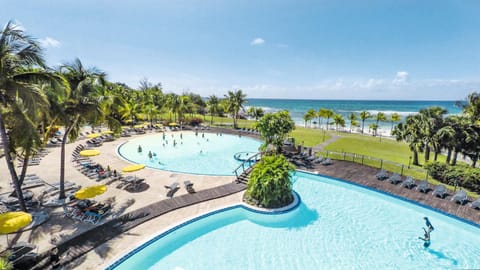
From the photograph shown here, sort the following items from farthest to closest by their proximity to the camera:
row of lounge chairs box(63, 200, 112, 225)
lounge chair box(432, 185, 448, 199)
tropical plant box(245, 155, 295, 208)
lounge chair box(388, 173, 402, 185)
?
lounge chair box(388, 173, 402, 185) → lounge chair box(432, 185, 448, 199) → tropical plant box(245, 155, 295, 208) → row of lounge chairs box(63, 200, 112, 225)

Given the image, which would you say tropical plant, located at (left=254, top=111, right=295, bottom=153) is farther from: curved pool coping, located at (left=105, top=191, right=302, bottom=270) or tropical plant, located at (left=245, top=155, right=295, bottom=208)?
tropical plant, located at (left=245, top=155, right=295, bottom=208)

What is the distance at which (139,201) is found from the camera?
1252 cm

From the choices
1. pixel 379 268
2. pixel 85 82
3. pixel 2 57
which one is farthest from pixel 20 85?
pixel 379 268

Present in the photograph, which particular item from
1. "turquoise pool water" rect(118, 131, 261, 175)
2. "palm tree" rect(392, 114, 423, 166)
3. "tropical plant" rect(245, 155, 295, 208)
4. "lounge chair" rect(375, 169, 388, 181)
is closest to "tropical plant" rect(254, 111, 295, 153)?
"turquoise pool water" rect(118, 131, 261, 175)

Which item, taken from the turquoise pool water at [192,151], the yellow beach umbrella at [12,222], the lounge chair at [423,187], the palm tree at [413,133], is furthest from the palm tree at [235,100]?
the yellow beach umbrella at [12,222]

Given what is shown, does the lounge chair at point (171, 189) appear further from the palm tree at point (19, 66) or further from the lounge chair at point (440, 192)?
the lounge chair at point (440, 192)

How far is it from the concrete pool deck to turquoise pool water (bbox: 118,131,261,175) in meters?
2.36

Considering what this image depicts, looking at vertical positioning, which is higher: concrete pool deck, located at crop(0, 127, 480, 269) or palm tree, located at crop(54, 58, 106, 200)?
palm tree, located at crop(54, 58, 106, 200)

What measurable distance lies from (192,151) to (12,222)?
18.4 m

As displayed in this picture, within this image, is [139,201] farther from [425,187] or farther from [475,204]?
[475,204]

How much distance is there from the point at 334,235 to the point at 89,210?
12265 mm

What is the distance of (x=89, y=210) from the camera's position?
10.7 meters

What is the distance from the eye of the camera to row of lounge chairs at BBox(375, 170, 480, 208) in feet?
41.9

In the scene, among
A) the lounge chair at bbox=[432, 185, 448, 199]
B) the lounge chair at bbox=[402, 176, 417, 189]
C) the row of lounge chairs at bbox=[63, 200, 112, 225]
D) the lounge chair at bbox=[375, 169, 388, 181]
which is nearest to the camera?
the row of lounge chairs at bbox=[63, 200, 112, 225]
